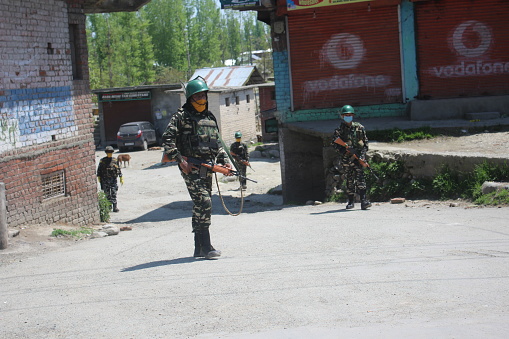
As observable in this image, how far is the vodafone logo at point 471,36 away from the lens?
58.5ft

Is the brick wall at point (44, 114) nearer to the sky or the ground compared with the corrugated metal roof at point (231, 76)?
nearer to the ground

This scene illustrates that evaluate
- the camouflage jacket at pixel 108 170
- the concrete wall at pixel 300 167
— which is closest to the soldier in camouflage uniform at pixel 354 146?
the concrete wall at pixel 300 167

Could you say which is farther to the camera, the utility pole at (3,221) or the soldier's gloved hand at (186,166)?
the utility pole at (3,221)

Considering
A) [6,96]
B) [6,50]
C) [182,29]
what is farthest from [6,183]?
[182,29]

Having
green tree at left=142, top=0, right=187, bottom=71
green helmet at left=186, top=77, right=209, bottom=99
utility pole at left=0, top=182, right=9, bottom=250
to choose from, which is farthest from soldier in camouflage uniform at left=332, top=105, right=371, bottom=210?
green tree at left=142, top=0, right=187, bottom=71

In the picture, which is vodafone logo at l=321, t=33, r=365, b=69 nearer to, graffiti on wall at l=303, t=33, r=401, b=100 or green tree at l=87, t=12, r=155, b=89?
graffiti on wall at l=303, t=33, r=401, b=100

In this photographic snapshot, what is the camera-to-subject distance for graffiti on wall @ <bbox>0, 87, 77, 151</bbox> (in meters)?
11.4

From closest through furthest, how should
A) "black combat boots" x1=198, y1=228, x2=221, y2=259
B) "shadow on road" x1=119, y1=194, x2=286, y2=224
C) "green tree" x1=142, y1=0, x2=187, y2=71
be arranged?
"black combat boots" x1=198, y1=228, x2=221, y2=259 < "shadow on road" x1=119, y1=194, x2=286, y2=224 < "green tree" x1=142, y1=0, x2=187, y2=71

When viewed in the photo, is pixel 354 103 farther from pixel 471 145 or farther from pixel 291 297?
pixel 291 297

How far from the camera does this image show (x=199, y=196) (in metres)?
7.66

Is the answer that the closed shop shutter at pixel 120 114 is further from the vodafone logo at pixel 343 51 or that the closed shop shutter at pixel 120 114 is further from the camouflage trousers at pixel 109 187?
the vodafone logo at pixel 343 51

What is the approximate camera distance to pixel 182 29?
83.8 m

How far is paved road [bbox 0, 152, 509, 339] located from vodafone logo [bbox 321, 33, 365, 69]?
866 centimetres

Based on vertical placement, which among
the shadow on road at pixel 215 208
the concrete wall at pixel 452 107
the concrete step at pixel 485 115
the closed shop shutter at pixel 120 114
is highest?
the closed shop shutter at pixel 120 114
